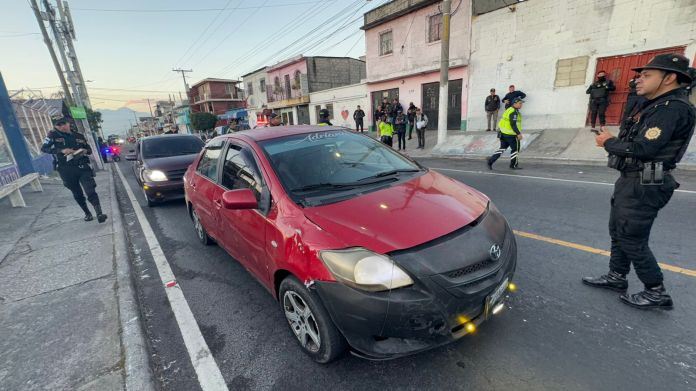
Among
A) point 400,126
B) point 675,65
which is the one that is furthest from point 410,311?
point 400,126

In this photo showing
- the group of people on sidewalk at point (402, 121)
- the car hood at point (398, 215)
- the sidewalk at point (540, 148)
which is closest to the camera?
the car hood at point (398, 215)

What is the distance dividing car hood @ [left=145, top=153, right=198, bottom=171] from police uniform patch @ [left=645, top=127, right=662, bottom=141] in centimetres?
723

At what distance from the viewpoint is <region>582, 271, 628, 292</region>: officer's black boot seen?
271 centimetres

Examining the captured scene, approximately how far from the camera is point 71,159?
5.50m

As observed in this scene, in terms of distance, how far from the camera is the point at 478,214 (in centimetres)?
221

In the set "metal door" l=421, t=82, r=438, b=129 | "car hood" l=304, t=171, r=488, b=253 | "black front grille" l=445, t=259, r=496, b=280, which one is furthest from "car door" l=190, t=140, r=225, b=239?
"metal door" l=421, t=82, r=438, b=129

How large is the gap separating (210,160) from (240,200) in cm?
181

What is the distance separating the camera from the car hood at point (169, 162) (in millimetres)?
6629

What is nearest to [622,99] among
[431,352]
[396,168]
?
[396,168]

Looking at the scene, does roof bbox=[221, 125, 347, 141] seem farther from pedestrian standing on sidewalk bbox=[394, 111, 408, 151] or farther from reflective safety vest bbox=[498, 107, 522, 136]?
pedestrian standing on sidewalk bbox=[394, 111, 408, 151]

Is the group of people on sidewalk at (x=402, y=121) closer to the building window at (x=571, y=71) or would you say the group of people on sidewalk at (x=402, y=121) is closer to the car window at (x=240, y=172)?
the building window at (x=571, y=71)

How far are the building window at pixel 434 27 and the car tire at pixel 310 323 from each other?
52.9 feet

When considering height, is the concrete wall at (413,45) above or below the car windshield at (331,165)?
above

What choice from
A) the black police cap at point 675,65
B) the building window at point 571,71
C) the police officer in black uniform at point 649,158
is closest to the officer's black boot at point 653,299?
the police officer in black uniform at point 649,158
